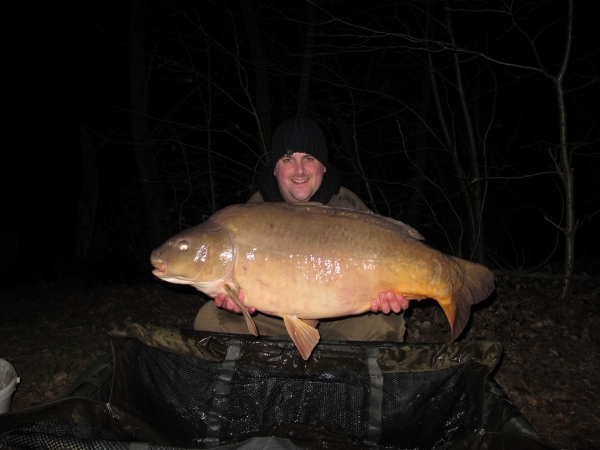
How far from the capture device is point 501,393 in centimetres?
181

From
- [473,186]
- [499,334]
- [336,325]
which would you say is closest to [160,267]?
[336,325]

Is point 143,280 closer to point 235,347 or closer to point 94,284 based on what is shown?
point 94,284

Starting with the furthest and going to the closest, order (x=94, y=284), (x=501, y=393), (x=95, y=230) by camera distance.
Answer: (x=95, y=230) < (x=94, y=284) < (x=501, y=393)

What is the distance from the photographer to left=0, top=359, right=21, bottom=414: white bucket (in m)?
1.79

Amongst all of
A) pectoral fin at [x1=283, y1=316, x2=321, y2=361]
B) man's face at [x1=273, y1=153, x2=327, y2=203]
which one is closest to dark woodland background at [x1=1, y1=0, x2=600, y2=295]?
man's face at [x1=273, y1=153, x2=327, y2=203]

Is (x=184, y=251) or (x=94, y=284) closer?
(x=184, y=251)

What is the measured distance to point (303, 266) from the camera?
182 centimetres

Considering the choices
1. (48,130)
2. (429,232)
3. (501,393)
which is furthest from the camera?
(48,130)

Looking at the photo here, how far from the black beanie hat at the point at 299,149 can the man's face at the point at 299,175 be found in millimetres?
35

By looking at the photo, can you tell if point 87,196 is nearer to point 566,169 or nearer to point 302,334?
point 302,334

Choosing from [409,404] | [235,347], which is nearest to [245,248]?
[235,347]

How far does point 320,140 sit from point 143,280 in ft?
15.7

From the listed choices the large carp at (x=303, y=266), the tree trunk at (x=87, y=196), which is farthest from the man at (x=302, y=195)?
the tree trunk at (x=87, y=196)

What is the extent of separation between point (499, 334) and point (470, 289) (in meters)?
1.42
